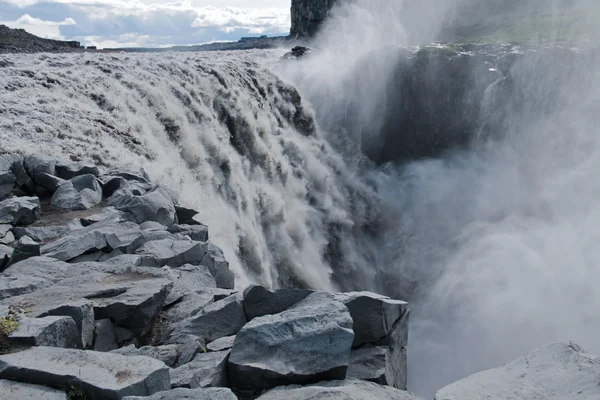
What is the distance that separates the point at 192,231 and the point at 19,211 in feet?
9.86

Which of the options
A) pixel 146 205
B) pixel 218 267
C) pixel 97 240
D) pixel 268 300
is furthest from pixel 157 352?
pixel 146 205

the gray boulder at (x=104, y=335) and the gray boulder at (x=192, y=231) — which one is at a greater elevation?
the gray boulder at (x=104, y=335)

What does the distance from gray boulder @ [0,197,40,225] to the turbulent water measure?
2766mm

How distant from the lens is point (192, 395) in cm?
445

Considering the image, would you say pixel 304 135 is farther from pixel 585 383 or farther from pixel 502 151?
pixel 585 383

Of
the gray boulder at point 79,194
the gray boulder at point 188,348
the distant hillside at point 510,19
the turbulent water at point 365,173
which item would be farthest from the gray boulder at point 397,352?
the distant hillside at point 510,19

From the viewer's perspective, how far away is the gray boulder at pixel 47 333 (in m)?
5.27

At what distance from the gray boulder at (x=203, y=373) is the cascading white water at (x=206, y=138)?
7555 millimetres

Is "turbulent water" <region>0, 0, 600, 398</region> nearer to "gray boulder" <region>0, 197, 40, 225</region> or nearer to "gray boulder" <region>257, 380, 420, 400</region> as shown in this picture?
"gray boulder" <region>0, 197, 40, 225</region>

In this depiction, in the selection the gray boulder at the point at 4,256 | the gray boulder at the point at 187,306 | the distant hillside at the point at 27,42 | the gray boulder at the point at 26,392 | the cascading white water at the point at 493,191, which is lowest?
the cascading white water at the point at 493,191

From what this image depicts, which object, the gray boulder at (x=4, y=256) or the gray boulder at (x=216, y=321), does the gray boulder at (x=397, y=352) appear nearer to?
the gray boulder at (x=216, y=321)

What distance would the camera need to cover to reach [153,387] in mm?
4777

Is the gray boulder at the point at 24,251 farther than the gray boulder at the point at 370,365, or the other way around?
the gray boulder at the point at 24,251

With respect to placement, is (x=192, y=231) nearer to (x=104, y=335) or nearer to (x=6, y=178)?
(x=6, y=178)
